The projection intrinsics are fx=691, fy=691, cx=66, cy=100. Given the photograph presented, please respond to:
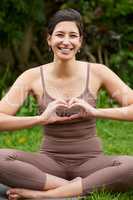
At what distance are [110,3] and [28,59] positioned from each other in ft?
5.13

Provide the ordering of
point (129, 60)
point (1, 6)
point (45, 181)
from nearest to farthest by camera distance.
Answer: point (45, 181) → point (1, 6) → point (129, 60)

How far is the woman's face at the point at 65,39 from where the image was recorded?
14.7ft

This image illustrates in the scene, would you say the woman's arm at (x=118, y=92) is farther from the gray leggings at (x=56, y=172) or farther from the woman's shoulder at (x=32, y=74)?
the woman's shoulder at (x=32, y=74)

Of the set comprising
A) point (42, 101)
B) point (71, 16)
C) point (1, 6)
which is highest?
point (1, 6)

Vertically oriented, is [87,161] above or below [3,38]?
below

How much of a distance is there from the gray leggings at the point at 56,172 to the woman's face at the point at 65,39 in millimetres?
705

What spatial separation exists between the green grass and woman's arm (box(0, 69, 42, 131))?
5.26 feet

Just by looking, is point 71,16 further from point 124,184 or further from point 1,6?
point 1,6

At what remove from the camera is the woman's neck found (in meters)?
4.60

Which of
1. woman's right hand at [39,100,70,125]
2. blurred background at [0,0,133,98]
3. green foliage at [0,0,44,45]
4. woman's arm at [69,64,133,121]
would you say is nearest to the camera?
woman's right hand at [39,100,70,125]

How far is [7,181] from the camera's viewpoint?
14.6 ft

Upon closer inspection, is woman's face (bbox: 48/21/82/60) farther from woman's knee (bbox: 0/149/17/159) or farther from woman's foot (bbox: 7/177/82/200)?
woman's foot (bbox: 7/177/82/200)

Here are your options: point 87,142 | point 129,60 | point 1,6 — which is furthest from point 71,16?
point 129,60

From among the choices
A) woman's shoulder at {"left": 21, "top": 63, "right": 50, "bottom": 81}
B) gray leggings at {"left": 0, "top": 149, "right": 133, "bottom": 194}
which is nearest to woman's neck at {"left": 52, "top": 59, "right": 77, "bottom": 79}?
woman's shoulder at {"left": 21, "top": 63, "right": 50, "bottom": 81}
